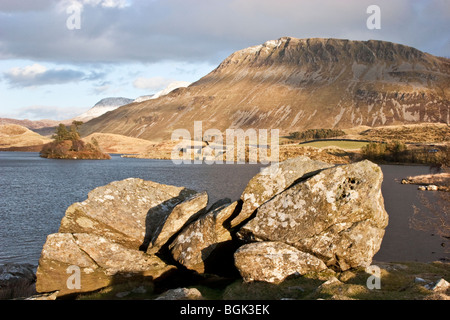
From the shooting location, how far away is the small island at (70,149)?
153 m

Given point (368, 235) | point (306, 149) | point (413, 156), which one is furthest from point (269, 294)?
point (306, 149)

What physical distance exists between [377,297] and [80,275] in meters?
12.3

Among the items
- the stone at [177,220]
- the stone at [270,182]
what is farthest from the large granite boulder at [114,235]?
the stone at [270,182]

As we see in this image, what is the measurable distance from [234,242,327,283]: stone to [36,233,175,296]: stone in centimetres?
429

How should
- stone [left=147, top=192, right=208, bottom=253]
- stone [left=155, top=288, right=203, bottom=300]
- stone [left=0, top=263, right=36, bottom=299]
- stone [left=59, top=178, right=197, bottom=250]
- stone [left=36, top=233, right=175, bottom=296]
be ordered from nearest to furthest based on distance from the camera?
stone [left=155, top=288, right=203, bottom=300] < stone [left=36, top=233, right=175, bottom=296] < stone [left=0, top=263, right=36, bottom=299] < stone [left=147, top=192, right=208, bottom=253] < stone [left=59, top=178, right=197, bottom=250]

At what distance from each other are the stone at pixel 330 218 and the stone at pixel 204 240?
125 cm

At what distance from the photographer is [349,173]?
53.9 ft

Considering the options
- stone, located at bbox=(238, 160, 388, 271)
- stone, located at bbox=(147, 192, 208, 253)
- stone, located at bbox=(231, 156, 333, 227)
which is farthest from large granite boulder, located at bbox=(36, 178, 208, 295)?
stone, located at bbox=(238, 160, 388, 271)

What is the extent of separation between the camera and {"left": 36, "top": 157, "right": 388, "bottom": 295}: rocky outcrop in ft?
50.6

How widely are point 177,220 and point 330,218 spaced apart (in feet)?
24.8

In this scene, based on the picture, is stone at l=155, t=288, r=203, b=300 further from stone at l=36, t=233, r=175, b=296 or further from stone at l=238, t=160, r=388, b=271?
stone at l=36, t=233, r=175, b=296

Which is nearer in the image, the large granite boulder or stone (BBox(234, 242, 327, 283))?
stone (BBox(234, 242, 327, 283))

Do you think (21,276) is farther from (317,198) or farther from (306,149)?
(306,149)

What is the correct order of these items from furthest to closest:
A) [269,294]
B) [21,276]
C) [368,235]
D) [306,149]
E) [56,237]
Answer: [306,149], [21,276], [56,237], [368,235], [269,294]
